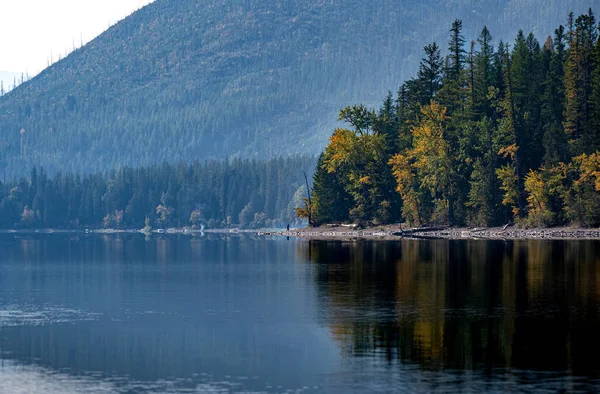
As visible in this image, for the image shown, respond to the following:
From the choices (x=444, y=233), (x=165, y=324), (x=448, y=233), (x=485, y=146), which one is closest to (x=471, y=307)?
(x=165, y=324)

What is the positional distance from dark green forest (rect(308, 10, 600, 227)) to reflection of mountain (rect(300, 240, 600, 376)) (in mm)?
34092

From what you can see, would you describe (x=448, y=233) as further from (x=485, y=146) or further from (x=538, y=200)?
(x=538, y=200)

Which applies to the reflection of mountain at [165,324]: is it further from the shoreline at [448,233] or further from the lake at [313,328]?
the shoreline at [448,233]

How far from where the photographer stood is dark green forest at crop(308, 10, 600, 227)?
128750 millimetres

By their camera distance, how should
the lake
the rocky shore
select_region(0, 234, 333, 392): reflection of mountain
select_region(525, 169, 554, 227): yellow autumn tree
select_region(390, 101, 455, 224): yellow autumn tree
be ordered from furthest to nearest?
select_region(390, 101, 455, 224): yellow autumn tree < select_region(525, 169, 554, 227): yellow autumn tree < the rocky shore < select_region(0, 234, 333, 392): reflection of mountain < the lake

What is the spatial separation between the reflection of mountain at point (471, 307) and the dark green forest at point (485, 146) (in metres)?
34.1

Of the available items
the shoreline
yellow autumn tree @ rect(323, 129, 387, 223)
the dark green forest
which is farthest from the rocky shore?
yellow autumn tree @ rect(323, 129, 387, 223)

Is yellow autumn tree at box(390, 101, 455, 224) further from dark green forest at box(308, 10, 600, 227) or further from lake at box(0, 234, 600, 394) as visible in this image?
lake at box(0, 234, 600, 394)

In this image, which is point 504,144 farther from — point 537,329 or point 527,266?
point 537,329

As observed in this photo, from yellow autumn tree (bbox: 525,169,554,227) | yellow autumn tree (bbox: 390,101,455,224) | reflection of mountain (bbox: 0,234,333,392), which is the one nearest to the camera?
reflection of mountain (bbox: 0,234,333,392)

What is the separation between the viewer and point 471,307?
55.4 m

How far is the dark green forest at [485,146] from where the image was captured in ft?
422

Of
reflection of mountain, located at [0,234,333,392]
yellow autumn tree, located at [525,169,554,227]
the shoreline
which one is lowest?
reflection of mountain, located at [0,234,333,392]

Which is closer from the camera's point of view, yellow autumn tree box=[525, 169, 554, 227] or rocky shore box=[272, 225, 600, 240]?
rocky shore box=[272, 225, 600, 240]
